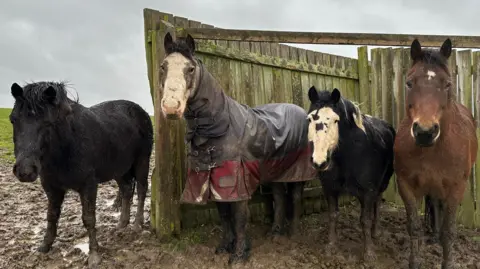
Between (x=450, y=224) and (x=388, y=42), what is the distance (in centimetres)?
204

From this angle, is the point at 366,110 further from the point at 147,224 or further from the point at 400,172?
the point at 147,224

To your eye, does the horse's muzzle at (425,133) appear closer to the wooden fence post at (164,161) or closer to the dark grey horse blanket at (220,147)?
the dark grey horse blanket at (220,147)

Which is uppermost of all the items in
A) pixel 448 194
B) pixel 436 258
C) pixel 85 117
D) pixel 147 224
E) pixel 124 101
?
pixel 124 101

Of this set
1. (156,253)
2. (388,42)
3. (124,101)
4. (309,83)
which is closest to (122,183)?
(124,101)

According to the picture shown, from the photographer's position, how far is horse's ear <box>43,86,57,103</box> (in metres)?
3.65

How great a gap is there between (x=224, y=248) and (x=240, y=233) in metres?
0.37

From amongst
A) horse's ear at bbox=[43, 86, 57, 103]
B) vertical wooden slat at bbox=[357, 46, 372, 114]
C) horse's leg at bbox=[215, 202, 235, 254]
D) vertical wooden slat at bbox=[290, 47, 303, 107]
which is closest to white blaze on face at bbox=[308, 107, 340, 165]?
horse's leg at bbox=[215, 202, 235, 254]

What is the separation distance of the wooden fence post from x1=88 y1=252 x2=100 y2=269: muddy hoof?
30.3 inches

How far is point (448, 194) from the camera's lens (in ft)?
12.6

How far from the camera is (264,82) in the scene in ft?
18.5

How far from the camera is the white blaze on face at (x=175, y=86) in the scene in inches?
136

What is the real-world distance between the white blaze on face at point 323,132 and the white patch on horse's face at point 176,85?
1265 mm

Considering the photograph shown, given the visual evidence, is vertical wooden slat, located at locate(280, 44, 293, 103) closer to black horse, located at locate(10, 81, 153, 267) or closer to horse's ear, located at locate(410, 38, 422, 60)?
black horse, located at locate(10, 81, 153, 267)

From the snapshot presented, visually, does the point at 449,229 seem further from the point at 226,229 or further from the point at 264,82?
the point at 264,82
